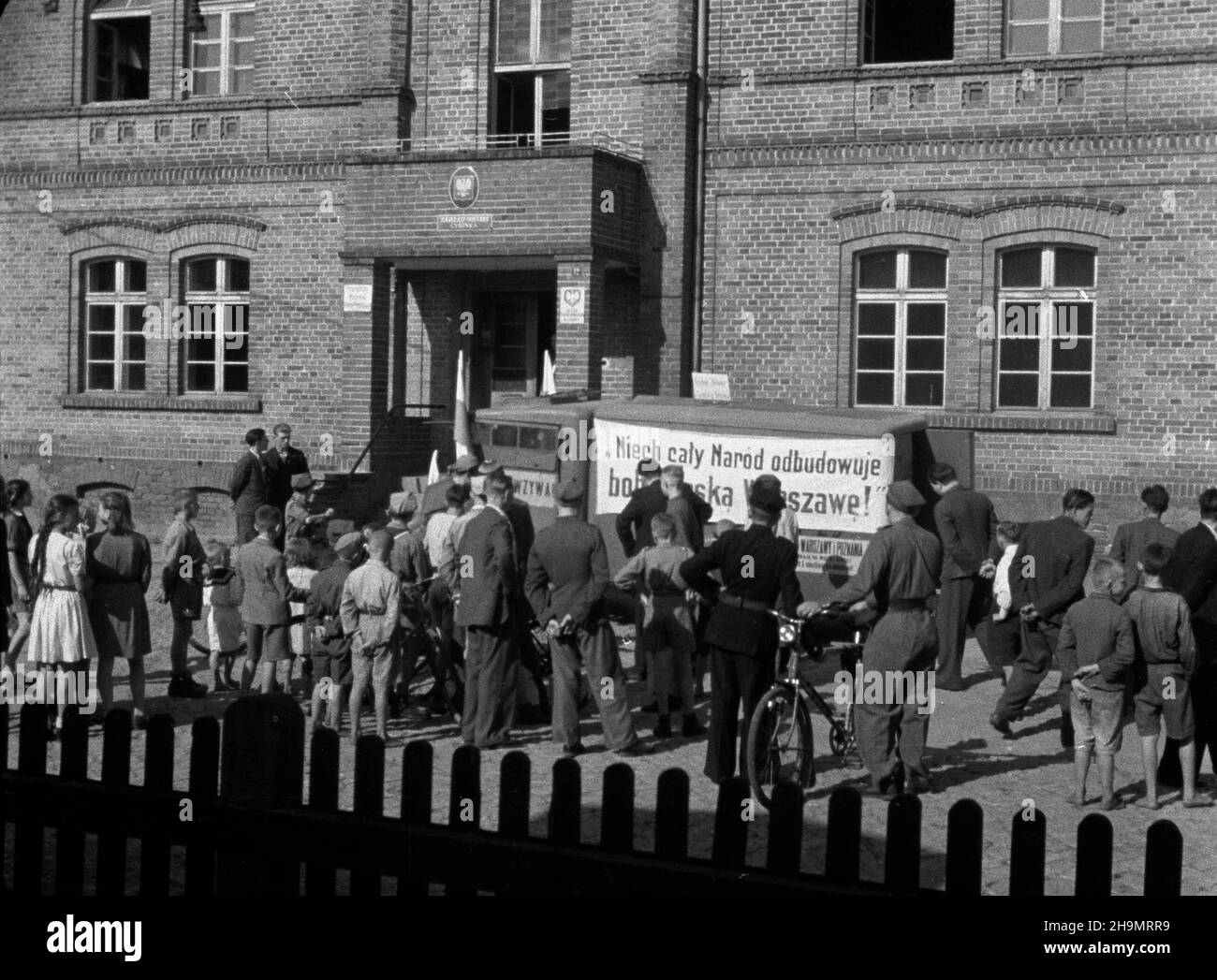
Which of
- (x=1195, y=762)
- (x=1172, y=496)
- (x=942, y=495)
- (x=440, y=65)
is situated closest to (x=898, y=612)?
(x=1195, y=762)

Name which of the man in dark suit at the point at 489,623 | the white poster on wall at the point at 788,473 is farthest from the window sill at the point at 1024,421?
the man in dark suit at the point at 489,623

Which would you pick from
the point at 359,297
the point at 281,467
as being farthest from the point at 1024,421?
the point at 281,467

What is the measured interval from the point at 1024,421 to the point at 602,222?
545 cm

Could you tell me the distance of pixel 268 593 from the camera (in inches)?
476

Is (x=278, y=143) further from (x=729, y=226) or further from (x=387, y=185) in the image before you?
(x=729, y=226)

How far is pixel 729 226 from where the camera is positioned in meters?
20.1

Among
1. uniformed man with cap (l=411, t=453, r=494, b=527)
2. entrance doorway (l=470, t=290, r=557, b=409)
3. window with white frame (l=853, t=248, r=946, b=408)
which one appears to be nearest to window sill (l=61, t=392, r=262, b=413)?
entrance doorway (l=470, t=290, r=557, b=409)

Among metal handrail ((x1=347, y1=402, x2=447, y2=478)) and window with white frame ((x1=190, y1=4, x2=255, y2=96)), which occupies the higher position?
window with white frame ((x1=190, y1=4, x2=255, y2=96))

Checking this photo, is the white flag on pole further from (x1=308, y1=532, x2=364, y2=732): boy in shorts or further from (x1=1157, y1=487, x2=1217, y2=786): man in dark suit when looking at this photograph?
(x1=1157, y1=487, x2=1217, y2=786): man in dark suit

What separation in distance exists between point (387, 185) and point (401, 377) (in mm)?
2603

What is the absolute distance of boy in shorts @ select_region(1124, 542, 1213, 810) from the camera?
9859 millimetres

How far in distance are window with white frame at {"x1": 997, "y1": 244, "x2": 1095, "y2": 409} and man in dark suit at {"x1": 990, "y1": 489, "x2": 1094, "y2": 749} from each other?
23.1ft

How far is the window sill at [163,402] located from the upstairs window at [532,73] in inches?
193

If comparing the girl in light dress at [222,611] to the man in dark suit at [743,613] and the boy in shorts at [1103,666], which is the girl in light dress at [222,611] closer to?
the man in dark suit at [743,613]
